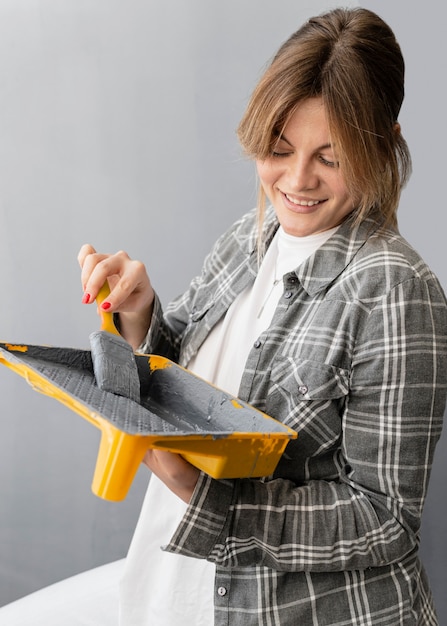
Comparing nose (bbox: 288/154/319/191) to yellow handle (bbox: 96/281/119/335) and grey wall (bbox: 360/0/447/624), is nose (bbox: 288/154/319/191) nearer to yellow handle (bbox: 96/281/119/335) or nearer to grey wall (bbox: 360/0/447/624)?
yellow handle (bbox: 96/281/119/335)

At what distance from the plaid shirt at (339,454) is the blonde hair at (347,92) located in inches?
3.9

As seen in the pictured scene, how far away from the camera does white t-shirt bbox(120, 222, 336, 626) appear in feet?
3.46

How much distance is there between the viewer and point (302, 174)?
3.14 ft

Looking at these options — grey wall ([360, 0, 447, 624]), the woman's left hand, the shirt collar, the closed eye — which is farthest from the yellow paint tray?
grey wall ([360, 0, 447, 624])

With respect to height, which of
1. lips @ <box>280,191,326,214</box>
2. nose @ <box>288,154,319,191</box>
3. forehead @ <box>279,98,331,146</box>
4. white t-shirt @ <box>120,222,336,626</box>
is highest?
forehead @ <box>279,98,331,146</box>

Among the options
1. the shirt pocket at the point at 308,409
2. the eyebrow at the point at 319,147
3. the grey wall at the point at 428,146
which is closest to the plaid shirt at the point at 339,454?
the shirt pocket at the point at 308,409

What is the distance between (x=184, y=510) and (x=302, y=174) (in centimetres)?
44

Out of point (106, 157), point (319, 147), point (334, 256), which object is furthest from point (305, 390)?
point (106, 157)

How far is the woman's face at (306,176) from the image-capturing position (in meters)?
0.95

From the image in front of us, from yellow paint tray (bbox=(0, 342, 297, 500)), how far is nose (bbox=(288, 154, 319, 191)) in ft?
0.82

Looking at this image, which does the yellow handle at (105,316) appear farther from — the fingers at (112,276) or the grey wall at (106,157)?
the grey wall at (106,157)

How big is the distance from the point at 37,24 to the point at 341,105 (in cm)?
84

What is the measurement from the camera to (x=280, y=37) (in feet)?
4.85

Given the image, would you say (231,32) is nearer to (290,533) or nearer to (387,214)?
(387,214)
